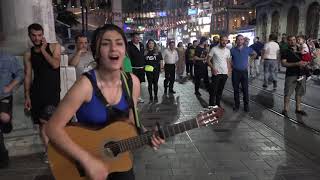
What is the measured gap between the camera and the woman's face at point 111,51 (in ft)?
8.36

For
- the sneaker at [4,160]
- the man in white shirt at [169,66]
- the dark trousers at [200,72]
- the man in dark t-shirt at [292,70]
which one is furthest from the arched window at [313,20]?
the sneaker at [4,160]

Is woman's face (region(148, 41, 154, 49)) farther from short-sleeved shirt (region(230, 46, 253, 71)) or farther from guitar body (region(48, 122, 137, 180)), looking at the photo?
guitar body (region(48, 122, 137, 180))

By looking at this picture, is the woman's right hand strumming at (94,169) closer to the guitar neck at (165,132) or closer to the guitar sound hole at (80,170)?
the guitar sound hole at (80,170)

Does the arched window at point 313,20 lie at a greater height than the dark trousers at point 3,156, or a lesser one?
greater

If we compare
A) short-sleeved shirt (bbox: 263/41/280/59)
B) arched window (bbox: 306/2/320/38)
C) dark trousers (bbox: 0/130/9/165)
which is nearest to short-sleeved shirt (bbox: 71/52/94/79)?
dark trousers (bbox: 0/130/9/165)

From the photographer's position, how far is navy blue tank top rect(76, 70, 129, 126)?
2574 millimetres

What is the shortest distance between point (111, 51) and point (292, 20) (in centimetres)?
4160

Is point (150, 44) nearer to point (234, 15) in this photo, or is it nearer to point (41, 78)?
point (41, 78)

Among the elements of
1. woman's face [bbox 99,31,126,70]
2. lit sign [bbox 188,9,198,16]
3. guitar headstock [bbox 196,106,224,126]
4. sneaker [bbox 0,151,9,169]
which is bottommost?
sneaker [bbox 0,151,9,169]

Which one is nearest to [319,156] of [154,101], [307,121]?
[307,121]

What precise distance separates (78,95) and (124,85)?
39 centimetres

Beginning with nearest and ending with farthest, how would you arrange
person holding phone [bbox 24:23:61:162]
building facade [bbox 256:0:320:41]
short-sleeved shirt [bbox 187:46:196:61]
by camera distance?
person holding phone [bbox 24:23:61:162] < short-sleeved shirt [bbox 187:46:196:61] < building facade [bbox 256:0:320:41]

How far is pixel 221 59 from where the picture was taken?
967 cm

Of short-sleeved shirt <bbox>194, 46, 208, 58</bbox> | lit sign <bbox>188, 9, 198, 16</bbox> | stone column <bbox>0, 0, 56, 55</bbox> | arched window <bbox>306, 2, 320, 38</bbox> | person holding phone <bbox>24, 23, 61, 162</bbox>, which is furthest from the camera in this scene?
lit sign <bbox>188, 9, 198, 16</bbox>
